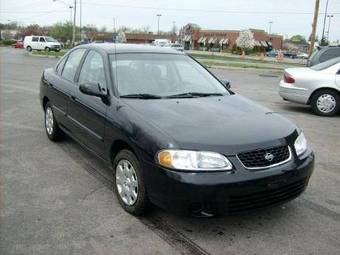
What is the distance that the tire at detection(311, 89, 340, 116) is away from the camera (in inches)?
382

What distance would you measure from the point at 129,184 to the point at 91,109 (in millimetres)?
1168

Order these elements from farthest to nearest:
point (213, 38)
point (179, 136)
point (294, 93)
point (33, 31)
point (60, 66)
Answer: point (33, 31)
point (213, 38)
point (294, 93)
point (60, 66)
point (179, 136)

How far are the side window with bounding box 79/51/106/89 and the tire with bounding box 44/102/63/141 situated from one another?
127cm

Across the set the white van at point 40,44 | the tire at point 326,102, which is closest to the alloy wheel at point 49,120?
the tire at point 326,102

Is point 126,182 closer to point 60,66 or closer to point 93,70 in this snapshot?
point 93,70

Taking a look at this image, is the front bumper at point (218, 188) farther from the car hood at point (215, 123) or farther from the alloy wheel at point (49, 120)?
the alloy wheel at point (49, 120)

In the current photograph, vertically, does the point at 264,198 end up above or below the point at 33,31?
below

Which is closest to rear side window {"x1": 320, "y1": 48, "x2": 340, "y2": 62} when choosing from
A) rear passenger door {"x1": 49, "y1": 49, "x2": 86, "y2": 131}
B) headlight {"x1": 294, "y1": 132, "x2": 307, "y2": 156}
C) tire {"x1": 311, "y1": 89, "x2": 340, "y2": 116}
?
tire {"x1": 311, "y1": 89, "x2": 340, "y2": 116}

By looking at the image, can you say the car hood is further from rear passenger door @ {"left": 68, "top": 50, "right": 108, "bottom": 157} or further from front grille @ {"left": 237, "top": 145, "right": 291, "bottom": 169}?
rear passenger door @ {"left": 68, "top": 50, "right": 108, "bottom": 157}

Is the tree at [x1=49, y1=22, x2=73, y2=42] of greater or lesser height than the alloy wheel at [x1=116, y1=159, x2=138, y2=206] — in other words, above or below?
above

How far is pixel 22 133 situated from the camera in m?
7.28

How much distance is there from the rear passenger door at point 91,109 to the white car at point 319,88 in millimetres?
5739

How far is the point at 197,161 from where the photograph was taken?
11.7ft

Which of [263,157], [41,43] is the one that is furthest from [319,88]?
[41,43]
